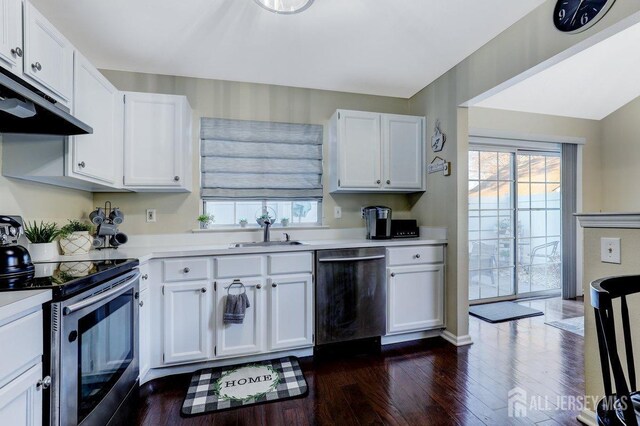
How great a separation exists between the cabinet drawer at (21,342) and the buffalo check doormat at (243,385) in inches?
41.5

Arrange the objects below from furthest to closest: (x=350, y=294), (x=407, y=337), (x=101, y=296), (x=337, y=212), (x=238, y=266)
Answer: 1. (x=337, y=212)
2. (x=407, y=337)
3. (x=350, y=294)
4. (x=238, y=266)
5. (x=101, y=296)

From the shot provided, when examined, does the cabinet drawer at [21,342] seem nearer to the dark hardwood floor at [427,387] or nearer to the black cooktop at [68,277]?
the black cooktop at [68,277]

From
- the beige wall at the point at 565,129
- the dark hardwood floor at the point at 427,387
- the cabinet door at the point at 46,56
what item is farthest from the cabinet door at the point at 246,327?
the beige wall at the point at 565,129

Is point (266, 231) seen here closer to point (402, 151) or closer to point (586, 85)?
point (402, 151)

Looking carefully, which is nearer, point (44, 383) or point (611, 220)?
point (44, 383)


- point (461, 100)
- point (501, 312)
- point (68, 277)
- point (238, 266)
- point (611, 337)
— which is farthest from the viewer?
point (501, 312)

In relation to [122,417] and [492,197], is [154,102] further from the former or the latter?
[492,197]

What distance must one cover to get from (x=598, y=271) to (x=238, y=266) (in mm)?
2199

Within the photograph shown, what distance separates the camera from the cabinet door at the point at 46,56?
4.61 ft

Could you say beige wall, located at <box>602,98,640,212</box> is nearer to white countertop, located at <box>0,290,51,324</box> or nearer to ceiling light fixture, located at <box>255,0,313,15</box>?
ceiling light fixture, located at <box>255,0,313,15</box>

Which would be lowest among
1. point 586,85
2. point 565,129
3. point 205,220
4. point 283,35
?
point 205,220

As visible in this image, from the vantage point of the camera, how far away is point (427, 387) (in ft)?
6.48

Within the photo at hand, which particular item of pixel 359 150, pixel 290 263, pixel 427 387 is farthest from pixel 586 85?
pixel 290 263

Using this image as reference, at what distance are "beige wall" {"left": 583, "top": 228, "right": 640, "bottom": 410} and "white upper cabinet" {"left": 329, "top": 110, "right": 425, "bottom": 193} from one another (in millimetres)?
1581
